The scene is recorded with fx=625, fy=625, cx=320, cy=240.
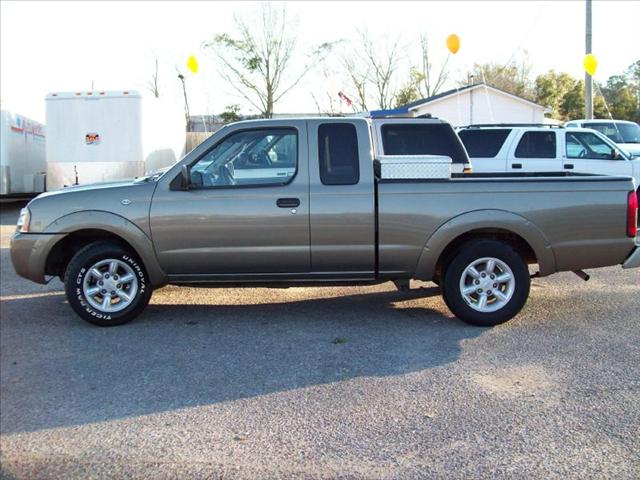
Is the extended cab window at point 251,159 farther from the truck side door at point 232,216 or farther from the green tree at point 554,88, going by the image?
the green tree at point 554,88

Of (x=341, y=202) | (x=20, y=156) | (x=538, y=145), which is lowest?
(x=341, y=202)

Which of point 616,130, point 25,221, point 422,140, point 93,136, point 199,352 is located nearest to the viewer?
point 199,352

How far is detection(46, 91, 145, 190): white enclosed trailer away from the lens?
15492 mm

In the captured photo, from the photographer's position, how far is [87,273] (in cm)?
598

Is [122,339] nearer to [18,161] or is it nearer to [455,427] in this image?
[455,427]

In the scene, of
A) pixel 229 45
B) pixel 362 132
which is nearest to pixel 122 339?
pixel 362 132

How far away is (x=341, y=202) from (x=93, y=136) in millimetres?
11582

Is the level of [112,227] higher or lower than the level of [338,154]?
lower

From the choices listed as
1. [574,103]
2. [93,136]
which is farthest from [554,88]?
[93,136]

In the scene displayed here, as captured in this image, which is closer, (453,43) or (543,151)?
(543,151)

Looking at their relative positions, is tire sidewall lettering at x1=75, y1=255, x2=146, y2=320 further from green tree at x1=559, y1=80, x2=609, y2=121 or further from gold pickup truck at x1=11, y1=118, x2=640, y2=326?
green tree at x1=559, y1=80, x2=609, y2=121

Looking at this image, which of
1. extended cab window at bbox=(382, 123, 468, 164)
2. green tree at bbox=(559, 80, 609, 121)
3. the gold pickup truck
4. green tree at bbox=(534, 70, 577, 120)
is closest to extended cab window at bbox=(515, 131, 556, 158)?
extended cab window at bbox=(382, 123, 468, 164)

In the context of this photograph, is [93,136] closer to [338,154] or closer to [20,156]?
[20,156]

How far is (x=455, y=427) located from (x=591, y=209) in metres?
2.97
